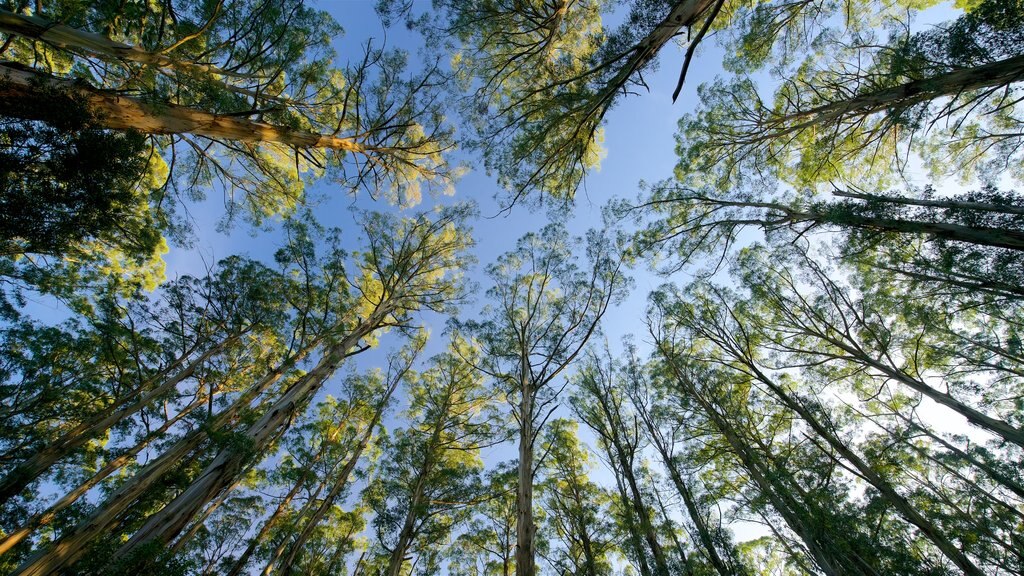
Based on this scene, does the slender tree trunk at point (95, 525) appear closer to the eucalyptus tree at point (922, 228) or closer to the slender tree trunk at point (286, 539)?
the slender tree trunk at point (286, 539)

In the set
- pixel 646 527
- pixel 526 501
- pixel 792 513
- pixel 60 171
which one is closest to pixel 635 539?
pixel 646 527

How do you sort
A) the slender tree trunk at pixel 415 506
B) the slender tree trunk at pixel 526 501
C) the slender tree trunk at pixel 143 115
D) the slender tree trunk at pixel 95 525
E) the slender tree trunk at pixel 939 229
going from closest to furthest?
the slender tree trunk at pixel 95 525 → the slender tree trunk at pixel 143 115 → the slender tree trunk at pixel 526 501 → the slender tree trunk at pixel 939 229 → the slender tree trunk at pixel 415 506

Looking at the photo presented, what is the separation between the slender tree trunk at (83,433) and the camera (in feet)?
16.5

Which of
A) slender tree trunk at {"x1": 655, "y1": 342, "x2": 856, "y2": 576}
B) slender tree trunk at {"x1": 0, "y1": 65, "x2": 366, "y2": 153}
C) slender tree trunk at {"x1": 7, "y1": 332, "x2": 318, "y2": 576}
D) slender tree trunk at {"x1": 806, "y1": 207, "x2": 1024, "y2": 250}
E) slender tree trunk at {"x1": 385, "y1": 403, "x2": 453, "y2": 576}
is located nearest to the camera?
slender tree trunk at {"x1": 7, "y1": 332, "x2": 318, "y2": 576}

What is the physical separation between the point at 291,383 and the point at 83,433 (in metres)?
3.39

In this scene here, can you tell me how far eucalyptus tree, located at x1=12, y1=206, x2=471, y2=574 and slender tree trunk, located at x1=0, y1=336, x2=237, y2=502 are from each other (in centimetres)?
134

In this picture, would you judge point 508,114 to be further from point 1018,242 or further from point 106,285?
point 106,285

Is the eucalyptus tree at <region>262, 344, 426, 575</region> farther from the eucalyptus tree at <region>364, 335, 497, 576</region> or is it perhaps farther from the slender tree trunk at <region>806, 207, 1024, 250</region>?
the slender tree trunk at <region>806, 207, 1024, 250</region>

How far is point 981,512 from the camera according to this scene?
8.95 m

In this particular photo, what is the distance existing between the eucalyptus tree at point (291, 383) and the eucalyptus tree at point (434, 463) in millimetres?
2588

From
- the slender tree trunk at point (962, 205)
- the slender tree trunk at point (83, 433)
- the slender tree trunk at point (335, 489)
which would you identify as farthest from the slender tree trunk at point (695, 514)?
the slender tree trunk at point (83, 433)

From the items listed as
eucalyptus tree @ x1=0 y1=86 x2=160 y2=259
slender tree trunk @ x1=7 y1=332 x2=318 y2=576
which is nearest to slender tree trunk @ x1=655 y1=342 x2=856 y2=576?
slender tree trunk @ x1=7 y1=332 x2=318 y2=576

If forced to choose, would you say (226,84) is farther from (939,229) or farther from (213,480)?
(939,229)

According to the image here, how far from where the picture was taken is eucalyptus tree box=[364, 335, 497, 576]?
27.2 ft
